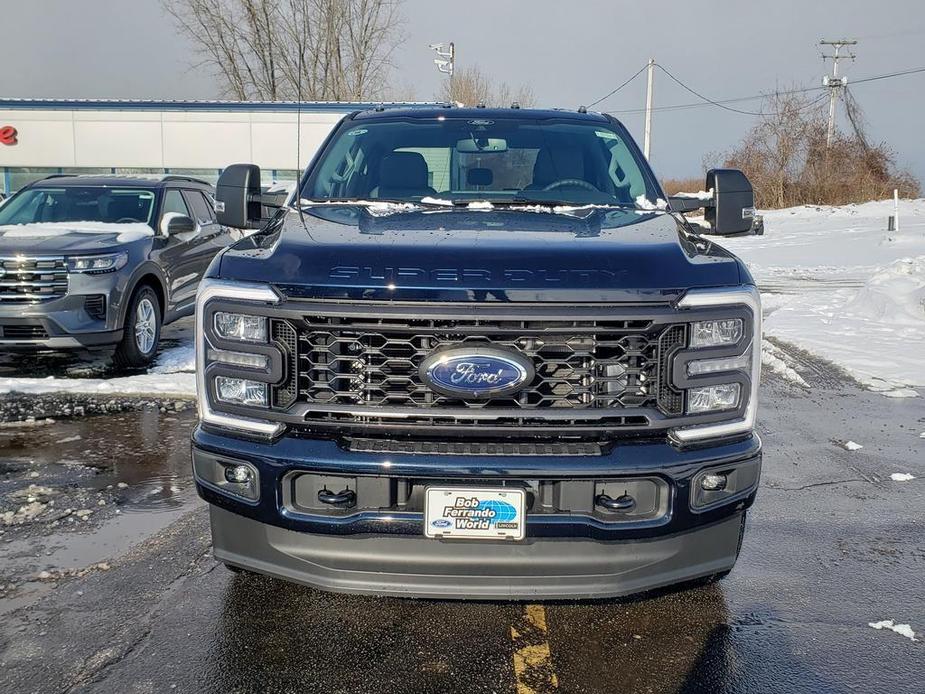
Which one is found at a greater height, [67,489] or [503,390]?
[503,390]

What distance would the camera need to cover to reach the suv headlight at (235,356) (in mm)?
2758

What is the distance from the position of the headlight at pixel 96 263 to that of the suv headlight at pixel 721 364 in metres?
5.76

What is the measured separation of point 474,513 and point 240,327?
1.00 meters

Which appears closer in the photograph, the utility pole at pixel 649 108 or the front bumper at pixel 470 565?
the front bumper at pixel 470 565

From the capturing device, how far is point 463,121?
4668 mm

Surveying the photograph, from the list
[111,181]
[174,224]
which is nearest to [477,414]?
[174,224]

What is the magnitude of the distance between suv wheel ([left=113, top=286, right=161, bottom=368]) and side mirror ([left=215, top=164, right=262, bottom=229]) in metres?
3.59

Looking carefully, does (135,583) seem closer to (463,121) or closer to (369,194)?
(369,194)

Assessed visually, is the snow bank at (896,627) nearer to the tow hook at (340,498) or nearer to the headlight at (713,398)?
the headlight at (713,398)

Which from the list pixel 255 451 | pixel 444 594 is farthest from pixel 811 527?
pixel 255 451

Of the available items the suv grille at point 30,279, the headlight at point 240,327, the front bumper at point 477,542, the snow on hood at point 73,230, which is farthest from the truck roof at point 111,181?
the front bumper at point 477,542

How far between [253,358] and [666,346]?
1.37m

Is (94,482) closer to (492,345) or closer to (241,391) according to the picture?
(241,391)

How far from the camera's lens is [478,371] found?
2.67 m
